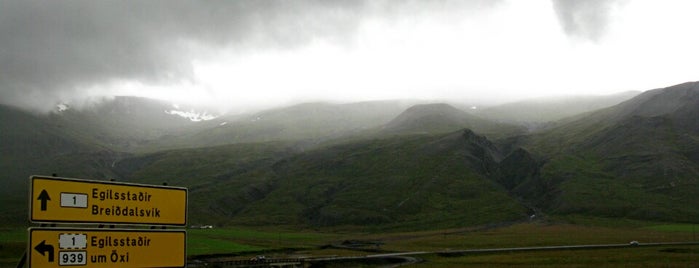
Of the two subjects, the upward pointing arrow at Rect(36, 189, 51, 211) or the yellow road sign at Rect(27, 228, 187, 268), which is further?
the yellow road sign at Rect(27, 228, 187, 268)

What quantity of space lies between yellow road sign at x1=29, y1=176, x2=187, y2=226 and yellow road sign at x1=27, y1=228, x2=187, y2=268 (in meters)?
0.32

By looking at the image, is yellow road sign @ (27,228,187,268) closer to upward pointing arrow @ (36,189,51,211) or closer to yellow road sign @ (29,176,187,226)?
yellow road sign @ (29,176,187,226)

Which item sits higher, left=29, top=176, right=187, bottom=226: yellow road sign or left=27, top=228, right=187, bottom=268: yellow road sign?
left=29, top=176, right=187, bottom=226: yellow road sign

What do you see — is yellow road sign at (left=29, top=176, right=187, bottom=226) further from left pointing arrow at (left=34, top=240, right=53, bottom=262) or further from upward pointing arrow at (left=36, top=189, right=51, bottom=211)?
left pointing arrow at (left=34, top=240, right=53, bottom=262)

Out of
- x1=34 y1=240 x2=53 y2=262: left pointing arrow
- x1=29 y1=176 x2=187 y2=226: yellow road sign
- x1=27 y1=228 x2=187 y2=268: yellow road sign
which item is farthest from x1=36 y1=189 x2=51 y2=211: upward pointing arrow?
x1=34 y1=240 x2=53 y2=262: left pointing arrow

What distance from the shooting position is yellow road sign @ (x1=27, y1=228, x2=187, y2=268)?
50.9 ft

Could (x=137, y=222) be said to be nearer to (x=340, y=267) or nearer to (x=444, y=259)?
(x=340, y=267)

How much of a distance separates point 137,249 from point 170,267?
1170 mm

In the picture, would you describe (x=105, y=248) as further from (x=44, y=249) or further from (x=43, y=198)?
(x=43, y=198)

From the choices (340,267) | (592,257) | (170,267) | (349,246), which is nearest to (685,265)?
(592,257)

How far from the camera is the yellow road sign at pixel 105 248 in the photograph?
15.5 meters

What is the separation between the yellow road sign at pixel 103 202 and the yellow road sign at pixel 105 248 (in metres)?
0.32

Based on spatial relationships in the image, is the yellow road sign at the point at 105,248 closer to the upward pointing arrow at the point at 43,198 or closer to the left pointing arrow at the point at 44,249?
the left pointing arrow at the point at 44,249

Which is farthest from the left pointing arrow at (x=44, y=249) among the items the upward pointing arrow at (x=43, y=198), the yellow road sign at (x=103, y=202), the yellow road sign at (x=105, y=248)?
the upward pointing arrow at (x=43, y=198)
